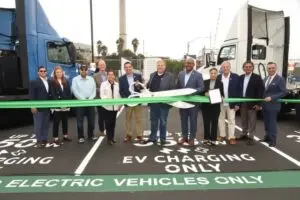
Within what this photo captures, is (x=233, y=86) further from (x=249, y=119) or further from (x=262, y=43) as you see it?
(x=262, y=43)

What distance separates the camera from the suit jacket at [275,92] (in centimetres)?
820

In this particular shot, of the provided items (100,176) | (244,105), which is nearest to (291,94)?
(244,105)

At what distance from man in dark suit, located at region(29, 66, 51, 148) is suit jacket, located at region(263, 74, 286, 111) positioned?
4714 mm

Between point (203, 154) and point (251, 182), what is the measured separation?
6.24 ft

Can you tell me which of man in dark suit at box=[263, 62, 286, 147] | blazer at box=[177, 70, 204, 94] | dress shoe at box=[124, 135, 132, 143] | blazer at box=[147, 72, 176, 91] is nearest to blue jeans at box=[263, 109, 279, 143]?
man in dark suit at box=[263, 62, 286, 147]

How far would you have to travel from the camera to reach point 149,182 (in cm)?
577

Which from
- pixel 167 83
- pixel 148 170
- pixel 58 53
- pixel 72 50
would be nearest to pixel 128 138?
pixel 167 83

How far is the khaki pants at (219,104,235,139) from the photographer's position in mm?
8555

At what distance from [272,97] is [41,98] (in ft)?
16.1

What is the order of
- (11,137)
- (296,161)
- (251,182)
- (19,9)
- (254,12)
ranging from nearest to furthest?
(251,182)
(296,161)
(11,137)
(19,9)
(254,12)

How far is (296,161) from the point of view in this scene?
7059mm

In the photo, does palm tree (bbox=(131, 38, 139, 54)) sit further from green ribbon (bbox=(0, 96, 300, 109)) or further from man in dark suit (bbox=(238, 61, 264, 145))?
green ribbon (bbox=(0, 96, 300, 109))

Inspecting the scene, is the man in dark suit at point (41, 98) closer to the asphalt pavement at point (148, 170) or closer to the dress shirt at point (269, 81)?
the asphalt pavement at point (148, 170)

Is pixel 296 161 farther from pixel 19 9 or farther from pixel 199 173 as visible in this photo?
pixel 19 9
